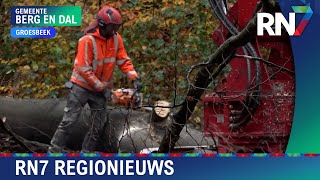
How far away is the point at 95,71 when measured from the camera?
20.4ft

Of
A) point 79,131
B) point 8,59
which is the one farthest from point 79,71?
point 8,59

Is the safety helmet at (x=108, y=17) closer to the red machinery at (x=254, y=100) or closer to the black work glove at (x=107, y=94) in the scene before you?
the black work glove at (x=107, y=94)

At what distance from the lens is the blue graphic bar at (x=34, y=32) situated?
21.7 ft

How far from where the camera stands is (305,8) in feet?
17.1

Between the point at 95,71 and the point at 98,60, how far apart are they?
0.09m

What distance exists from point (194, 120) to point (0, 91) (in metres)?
1.54

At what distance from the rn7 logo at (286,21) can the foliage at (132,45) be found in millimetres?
1782

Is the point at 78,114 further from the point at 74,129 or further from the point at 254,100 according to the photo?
the point at 254,100

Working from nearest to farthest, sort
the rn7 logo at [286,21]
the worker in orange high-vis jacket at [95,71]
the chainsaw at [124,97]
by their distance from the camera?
the rn7 logo at [286,21] → the chainsaw at [124,97] → the worker in orange high-vis jacket at [95,71]

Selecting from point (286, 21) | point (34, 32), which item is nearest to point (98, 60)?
point (34, 32)

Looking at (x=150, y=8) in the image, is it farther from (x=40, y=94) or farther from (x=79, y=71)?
(x=79, y=71)

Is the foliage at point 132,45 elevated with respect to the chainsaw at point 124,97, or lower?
elevated

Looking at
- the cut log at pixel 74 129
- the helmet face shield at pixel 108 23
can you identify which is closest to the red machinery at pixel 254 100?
the cut log at pixel 74 129

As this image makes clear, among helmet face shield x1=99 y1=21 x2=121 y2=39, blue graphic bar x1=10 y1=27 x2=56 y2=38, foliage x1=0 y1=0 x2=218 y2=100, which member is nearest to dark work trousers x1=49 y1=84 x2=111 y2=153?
helmet face shield x1=99 y1=21 x2=121 y2=39
